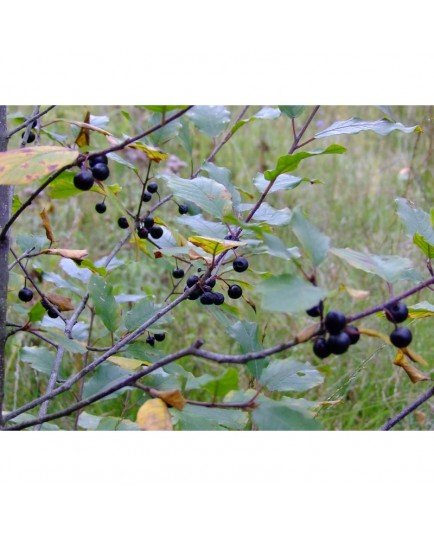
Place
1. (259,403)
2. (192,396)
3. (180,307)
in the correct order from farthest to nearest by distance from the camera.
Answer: (180,307), (192,396), (259,403)

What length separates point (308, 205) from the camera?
11.6 ft

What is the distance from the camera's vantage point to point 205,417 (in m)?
0.79

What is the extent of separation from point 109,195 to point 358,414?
163 cm

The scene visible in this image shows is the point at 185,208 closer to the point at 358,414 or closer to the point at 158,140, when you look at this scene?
the point at 158,140

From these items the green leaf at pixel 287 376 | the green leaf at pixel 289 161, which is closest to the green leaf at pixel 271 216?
the green leaf at pixel 289 161

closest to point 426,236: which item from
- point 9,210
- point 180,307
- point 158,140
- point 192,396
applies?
point 158,140

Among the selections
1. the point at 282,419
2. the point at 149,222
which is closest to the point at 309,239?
the point at 282,419

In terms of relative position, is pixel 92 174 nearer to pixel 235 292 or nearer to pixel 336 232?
pixel 235 292

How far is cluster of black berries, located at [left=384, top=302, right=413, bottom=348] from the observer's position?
74 cm

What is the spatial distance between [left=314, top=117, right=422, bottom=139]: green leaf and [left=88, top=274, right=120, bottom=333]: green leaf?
1.35 ft

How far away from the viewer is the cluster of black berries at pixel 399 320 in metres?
0.74

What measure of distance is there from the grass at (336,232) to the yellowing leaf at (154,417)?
2.04 feet

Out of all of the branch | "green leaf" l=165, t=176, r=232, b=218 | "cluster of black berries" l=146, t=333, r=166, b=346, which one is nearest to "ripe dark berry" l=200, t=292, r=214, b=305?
"green leaf" l=165, t=176, r=232, b=218

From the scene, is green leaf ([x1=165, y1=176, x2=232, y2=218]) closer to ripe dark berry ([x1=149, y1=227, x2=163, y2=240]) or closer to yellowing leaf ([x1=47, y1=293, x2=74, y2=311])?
ripe dark berry ([x1=149, y1=227, x2=163, y2=240])
